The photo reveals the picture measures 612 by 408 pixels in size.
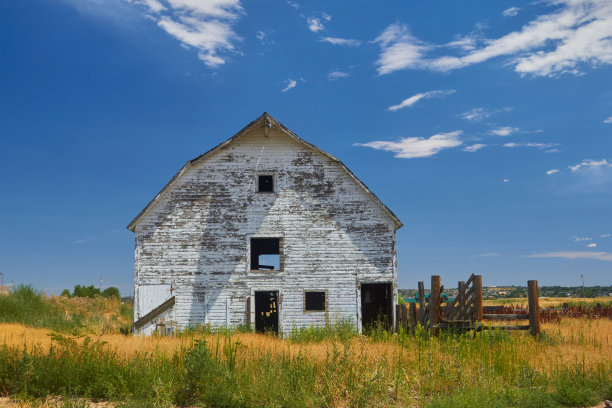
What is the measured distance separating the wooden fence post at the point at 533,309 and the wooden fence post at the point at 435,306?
9.31ft

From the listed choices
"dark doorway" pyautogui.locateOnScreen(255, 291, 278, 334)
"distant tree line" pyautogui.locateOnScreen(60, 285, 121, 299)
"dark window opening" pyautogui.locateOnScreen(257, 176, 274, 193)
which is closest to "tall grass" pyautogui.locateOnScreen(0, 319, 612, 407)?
"dark window opening" pyautogui.locateOnScreen(257, 176, 274, 193)

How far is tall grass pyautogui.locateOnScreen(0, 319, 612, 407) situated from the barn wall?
24.7 ft

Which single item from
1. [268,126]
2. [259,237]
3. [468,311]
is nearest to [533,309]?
[468,311]

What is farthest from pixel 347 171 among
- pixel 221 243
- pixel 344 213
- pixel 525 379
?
pixel 525 379

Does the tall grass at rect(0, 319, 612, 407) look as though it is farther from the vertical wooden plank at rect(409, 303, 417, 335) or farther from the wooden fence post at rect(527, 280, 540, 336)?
the vertical wooden plank at rect(409, 303, 417, 335)

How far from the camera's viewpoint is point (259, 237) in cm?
2066

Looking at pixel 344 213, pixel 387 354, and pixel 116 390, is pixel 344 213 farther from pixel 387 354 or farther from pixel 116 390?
pixel 116 390

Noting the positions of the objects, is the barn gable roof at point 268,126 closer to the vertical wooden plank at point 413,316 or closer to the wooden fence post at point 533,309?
the vertical wooden plank at point 413,316

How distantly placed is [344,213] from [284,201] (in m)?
2.55

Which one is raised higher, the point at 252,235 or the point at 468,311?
the point at 252,235

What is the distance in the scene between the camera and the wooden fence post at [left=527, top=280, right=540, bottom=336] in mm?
15609

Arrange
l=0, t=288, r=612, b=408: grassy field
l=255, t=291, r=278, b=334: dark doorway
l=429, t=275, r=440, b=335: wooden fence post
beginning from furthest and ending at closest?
l=255, t=291, r=278, b=334: dark doorway, l=429, t=275, r=440, b=335: wooden fence post, l=0, t=288, r=612, b=408: grassy field

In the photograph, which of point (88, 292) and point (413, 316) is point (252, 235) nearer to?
point (413, 316)

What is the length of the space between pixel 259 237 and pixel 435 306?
7.56 m
